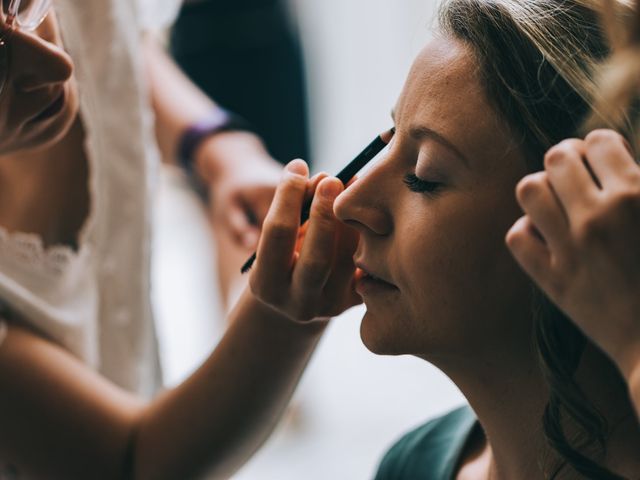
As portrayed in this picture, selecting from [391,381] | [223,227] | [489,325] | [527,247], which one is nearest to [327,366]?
[391,381]

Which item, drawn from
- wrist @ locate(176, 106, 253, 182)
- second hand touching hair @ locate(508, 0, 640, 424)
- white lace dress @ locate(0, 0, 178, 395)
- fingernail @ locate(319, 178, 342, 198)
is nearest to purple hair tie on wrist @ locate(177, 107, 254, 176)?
wrist @ locate(176, 106, 253, 182)

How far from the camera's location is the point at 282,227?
85 centimetres

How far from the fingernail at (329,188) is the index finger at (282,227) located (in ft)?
0.11

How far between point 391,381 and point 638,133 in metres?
1.85

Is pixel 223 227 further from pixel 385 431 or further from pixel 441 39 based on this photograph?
pixel 385 431

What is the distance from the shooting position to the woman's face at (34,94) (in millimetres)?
845

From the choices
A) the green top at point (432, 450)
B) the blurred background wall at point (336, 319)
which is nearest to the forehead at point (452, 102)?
the green top at point (432, 450)

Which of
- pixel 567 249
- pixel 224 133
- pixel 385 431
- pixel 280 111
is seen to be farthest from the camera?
pixel 385 431

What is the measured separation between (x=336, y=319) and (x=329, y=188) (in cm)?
190

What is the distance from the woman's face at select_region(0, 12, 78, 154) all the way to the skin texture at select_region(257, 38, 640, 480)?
29 cm

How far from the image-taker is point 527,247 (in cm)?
56

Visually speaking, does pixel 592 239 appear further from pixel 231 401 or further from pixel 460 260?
pixel 231 401

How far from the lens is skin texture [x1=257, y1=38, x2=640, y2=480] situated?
0.74 metres

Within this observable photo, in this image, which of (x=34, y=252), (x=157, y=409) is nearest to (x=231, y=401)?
(x=157, y=409)
